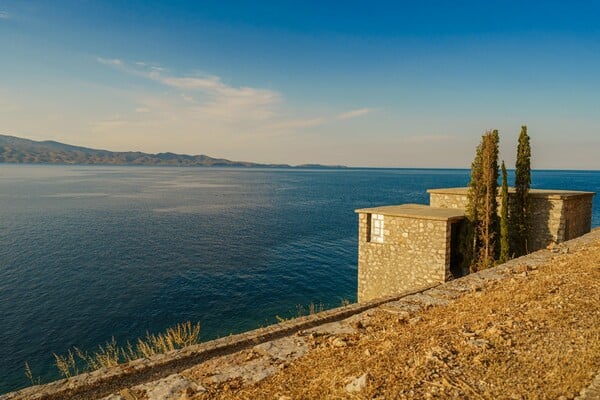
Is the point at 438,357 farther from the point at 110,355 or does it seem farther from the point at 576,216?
the point at 576,216

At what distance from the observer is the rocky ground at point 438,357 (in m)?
4.71

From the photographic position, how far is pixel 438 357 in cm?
552

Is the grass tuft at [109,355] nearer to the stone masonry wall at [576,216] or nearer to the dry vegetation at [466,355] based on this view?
the dry vegetation at [466,355]

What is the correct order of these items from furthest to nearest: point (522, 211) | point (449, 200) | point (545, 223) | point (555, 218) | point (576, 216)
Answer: point (449, 200) < point (576, 216) < point (522, 211) < point (545, 223) < point (555, 218)

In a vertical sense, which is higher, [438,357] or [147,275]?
[438,357]

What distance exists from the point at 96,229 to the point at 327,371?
46.5m

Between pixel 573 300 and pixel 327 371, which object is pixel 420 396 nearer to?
pixel 327 371

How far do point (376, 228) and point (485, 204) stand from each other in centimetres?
634

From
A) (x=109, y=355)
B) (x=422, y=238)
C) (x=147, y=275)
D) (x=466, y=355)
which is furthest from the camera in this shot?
(x=147, y=275)

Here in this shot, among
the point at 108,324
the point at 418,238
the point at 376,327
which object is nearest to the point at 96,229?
the point at 108,324

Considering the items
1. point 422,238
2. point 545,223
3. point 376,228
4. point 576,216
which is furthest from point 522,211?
point 376,228

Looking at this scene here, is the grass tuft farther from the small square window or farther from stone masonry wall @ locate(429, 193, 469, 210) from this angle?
stone masonry wall @ locate(429, 193, 469, 210)

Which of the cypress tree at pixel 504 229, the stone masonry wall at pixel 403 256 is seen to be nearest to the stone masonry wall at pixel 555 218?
the cypress tree at pixel 504 229

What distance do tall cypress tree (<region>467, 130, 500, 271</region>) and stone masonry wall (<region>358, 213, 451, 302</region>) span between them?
2.78m
